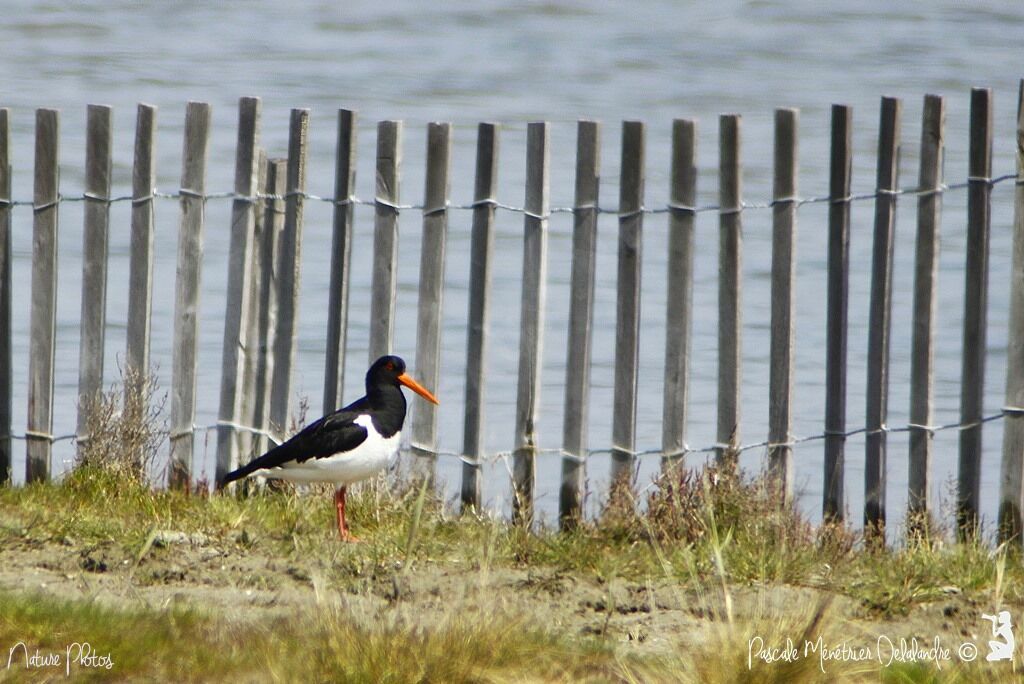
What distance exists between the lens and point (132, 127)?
2277 cm

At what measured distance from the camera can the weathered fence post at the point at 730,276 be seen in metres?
7.81

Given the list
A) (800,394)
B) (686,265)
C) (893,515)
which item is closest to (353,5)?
(800,394)

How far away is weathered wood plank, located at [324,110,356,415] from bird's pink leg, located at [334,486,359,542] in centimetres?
66

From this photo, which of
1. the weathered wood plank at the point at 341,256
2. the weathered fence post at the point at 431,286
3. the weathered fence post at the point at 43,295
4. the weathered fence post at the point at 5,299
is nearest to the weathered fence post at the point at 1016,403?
the weathered fence post at the point at 431,286

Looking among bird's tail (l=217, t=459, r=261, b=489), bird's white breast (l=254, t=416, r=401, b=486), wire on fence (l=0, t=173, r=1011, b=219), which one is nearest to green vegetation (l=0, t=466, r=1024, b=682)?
bird's tail (l=217, t=459, r=261, b=489)

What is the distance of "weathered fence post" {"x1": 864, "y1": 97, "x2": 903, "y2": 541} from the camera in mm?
7855

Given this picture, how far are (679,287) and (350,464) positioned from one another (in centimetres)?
174

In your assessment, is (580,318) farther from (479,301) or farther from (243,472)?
(243,472)

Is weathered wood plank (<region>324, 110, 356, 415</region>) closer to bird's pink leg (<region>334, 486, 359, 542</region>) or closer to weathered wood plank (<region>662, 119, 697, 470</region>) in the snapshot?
bird's pink leg (<region>334, 486, 359, 542</region>)

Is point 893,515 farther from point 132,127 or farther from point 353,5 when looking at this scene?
point 353,5

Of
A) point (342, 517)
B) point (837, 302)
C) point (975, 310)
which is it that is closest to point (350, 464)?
→ point (342, 517)

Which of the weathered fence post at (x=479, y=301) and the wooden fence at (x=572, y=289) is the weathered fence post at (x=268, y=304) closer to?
the wooden fence at (x=572, y=289)

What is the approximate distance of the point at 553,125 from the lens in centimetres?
2328

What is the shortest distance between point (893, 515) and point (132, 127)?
573 inches
